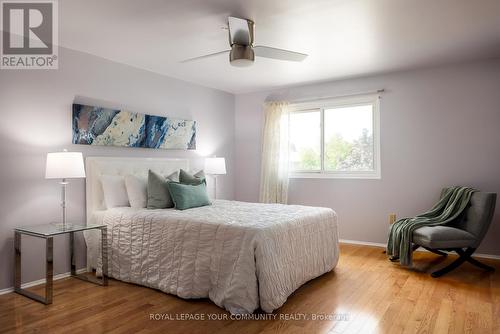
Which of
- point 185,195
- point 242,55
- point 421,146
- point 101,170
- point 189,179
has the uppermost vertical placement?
point 242,55

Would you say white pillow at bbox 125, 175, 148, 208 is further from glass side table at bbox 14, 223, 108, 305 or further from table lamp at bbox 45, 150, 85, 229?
table lamp at bbox 45, 150, 85, 229

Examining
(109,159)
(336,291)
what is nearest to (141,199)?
(109,159)

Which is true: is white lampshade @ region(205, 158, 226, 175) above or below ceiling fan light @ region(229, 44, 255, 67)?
below

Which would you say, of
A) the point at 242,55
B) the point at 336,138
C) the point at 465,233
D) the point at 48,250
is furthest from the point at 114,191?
the point at 465,233

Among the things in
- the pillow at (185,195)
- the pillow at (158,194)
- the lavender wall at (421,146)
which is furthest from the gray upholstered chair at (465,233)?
the pillow at (158,194)

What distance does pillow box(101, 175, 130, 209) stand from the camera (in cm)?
374

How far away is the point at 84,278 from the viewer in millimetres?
3551

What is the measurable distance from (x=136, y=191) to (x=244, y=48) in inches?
76.2

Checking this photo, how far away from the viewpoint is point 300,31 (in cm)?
323

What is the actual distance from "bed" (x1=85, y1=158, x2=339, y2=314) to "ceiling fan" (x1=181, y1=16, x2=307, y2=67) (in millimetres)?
1344

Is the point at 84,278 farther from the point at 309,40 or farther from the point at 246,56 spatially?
the point at 309,40

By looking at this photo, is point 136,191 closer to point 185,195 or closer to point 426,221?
point 185,195

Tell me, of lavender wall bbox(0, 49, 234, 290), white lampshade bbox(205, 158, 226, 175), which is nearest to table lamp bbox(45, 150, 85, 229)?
lavender wall bbox(0, 49, 234, 290)

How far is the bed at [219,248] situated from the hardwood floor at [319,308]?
145 millimetres
